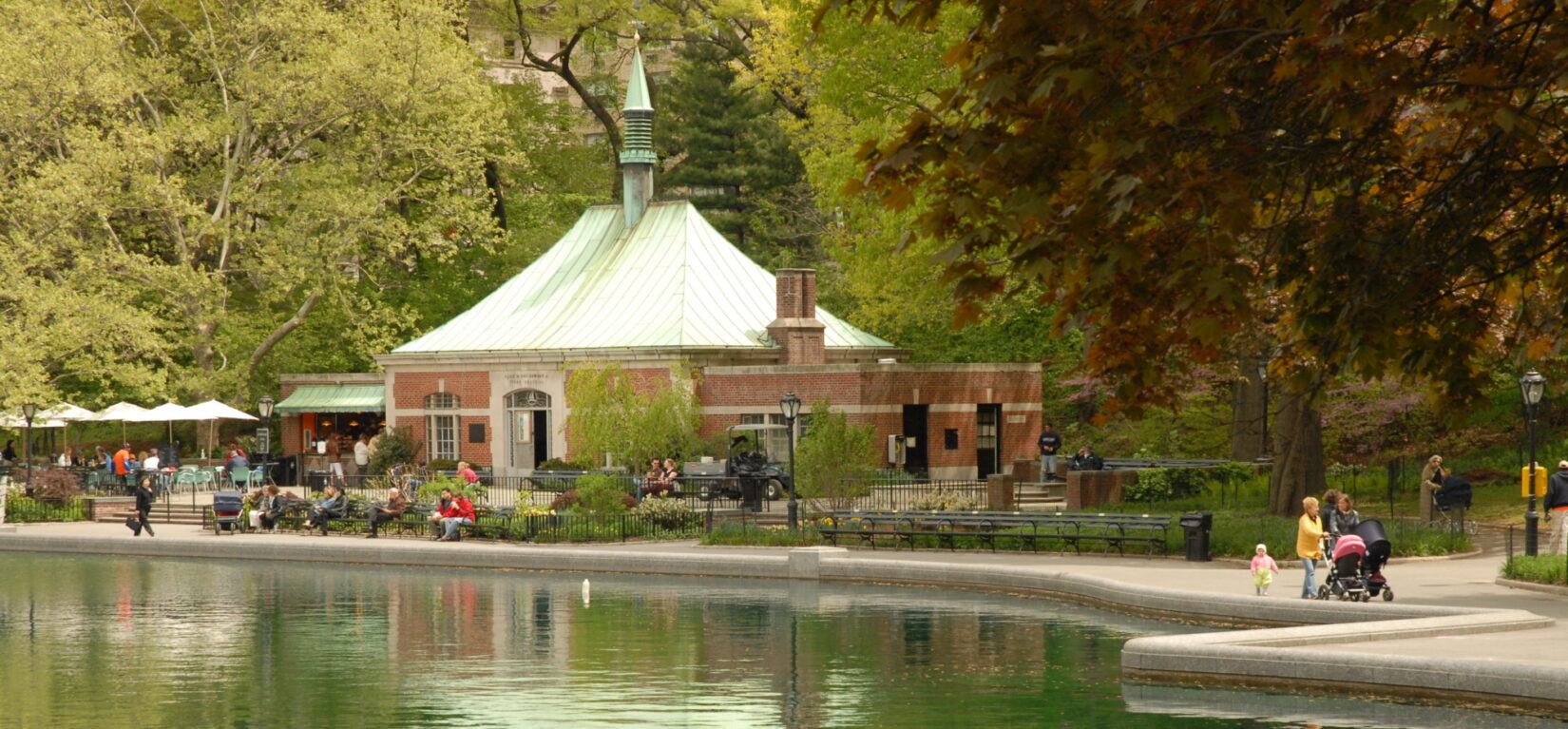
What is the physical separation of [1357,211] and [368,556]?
27.6 m

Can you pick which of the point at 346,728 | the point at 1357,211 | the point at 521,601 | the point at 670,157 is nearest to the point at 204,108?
the point at 670,157

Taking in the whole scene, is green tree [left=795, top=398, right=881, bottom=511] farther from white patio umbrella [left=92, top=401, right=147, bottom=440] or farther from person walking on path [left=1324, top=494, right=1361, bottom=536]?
white patio umbrella [left=92, top=401, right=147, bottom=440]

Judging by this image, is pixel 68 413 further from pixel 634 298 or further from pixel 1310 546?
pixel 1310 546

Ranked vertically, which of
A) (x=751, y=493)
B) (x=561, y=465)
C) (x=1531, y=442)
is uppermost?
(x=1531, y=442)

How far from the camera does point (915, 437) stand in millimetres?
46844

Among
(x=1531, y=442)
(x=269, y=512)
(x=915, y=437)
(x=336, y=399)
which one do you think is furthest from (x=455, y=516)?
(x=336, y=399)

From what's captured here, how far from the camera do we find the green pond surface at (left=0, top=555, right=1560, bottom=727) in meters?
17.8

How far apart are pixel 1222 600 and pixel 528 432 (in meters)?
30.3

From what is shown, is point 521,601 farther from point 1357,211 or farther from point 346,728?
point 1357,211

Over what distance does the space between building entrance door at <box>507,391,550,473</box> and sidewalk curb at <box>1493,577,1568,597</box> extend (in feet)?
98.6

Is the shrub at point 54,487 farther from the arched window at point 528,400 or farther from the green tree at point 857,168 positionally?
the green tree at point 857,168

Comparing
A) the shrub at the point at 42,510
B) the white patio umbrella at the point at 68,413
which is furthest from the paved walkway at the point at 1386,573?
the white patio umbrella at the point at 68,413

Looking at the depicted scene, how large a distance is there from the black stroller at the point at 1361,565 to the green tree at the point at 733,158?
143ft

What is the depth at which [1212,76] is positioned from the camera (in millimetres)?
8938
